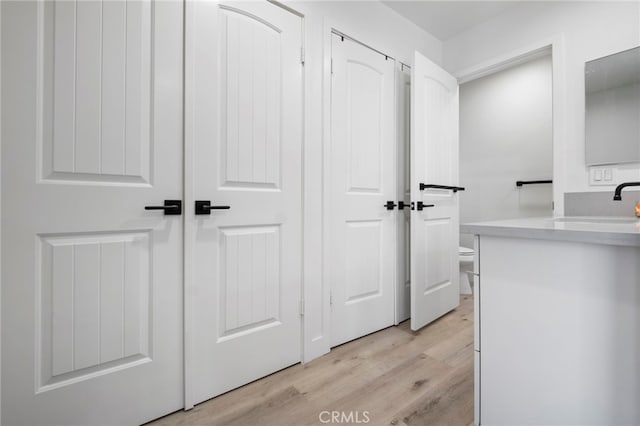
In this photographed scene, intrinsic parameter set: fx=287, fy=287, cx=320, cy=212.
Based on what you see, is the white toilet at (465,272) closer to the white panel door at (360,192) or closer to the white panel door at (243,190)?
the white panel door at (360,192)

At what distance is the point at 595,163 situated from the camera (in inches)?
70.7

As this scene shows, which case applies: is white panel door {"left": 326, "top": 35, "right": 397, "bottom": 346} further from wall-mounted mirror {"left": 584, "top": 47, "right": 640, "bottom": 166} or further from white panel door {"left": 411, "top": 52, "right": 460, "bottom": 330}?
wall-mounted mirror {"left": 584, "top": 47, "right": 640, "bottom": 166}

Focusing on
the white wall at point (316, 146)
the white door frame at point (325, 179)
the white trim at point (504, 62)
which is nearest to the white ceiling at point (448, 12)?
the white trim at point (504, 62)

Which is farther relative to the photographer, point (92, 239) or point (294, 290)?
point (294, 290)

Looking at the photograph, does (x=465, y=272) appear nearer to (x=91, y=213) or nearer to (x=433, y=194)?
(x=433, y=194)

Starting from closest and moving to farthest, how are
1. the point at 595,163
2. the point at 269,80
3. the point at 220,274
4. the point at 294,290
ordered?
the point at 220,274, the point at 269,80, the point at 294,290, the point at 595,163

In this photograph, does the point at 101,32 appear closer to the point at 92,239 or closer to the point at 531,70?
the point at 92,239

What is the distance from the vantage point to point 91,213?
3.58 ft

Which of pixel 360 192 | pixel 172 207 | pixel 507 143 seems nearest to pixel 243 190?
pixel 172 207

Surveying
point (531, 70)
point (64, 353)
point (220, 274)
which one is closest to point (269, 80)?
point (220, 274)

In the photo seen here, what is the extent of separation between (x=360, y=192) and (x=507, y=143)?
2.28m

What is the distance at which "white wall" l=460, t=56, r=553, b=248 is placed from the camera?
9.66 ft

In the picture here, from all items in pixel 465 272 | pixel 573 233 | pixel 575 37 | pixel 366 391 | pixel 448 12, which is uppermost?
pixel 448 12

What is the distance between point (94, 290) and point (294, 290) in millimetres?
908
